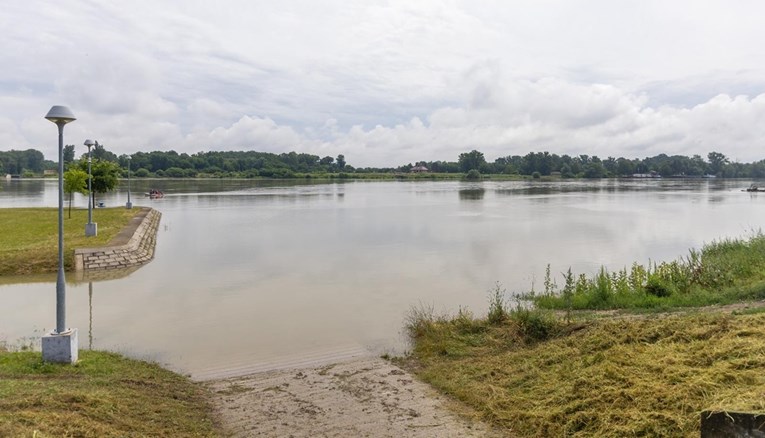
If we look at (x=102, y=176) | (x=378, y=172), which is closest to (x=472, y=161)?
(x=378, y=172)

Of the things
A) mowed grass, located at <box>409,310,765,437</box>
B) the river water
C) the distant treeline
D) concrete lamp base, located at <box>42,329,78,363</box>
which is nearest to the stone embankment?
the river water

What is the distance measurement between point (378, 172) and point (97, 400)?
190725 millimetres

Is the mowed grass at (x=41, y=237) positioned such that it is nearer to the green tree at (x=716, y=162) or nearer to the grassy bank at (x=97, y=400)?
the grassy bank at (x=97, y=400)

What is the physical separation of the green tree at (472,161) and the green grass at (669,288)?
161577 millimetres

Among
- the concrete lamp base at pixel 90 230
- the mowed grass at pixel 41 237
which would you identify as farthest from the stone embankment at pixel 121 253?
the concrete lamp base at pixel 90 230

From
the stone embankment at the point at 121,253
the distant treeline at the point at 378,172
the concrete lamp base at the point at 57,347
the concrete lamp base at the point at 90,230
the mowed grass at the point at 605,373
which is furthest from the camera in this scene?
the distant treeline at the point at 378,172

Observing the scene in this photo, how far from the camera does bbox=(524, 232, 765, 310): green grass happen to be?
12.9 m

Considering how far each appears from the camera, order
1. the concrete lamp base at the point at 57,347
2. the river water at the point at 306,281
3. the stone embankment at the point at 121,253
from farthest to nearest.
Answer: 1. the stone embankment at the point at 121,253
2. the river water at the point at 306,281
3. the concrete lamp base at the point at 57,347

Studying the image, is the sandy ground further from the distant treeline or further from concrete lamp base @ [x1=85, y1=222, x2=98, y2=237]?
the distant treeline

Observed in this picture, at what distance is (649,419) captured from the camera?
19.4ft

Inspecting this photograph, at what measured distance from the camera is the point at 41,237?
2389cm

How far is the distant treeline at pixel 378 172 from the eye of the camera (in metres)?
160

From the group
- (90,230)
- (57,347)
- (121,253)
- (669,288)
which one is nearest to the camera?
(57,347)

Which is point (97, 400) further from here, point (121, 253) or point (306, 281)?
point (121, 253)
